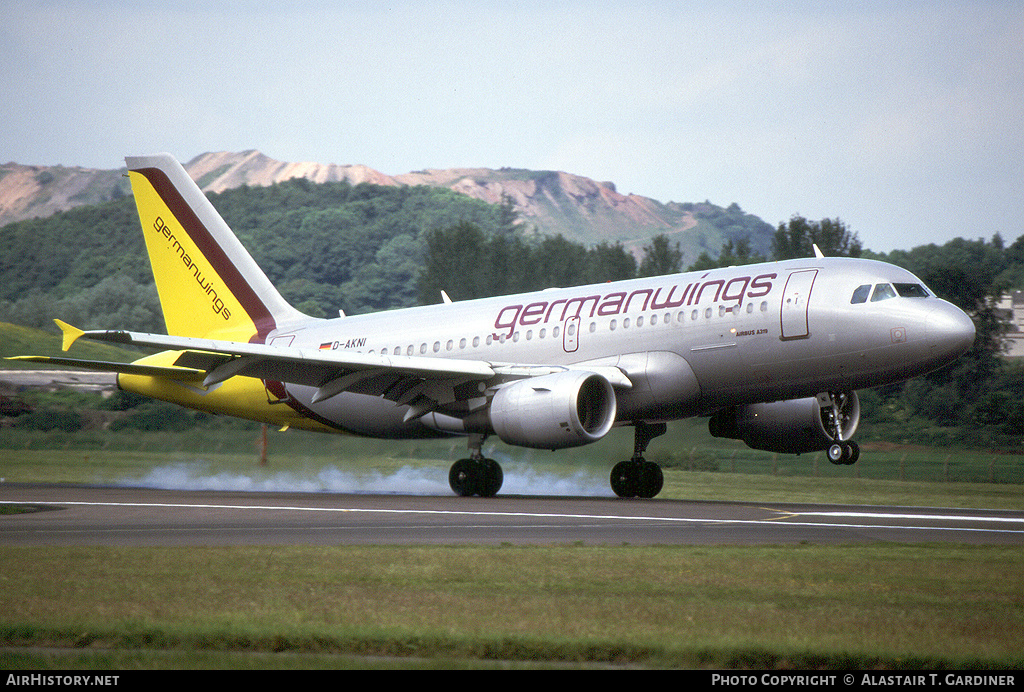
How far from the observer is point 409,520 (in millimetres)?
19016

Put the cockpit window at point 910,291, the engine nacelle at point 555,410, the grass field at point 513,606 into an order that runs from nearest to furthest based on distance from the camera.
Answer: the grass field at point 513,606, the engine nacelle at point 555,410, the cockpit window at point 910,291

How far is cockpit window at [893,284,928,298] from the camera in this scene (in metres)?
22.8

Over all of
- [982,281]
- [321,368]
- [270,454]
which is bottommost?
[270,454]

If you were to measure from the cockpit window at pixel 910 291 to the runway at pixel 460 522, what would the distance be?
166 inches

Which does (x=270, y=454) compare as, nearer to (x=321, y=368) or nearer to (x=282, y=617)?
(x=321, y=368)

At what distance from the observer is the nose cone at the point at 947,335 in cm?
2203

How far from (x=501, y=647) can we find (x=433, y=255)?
97182mm

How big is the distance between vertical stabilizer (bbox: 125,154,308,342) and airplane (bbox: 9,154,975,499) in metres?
0.07

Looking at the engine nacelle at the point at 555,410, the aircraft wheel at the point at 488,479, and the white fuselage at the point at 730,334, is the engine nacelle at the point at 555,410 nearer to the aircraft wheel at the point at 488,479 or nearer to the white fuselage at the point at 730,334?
the white fuselage at the point at 730,334

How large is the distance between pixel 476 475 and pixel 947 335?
412 inches

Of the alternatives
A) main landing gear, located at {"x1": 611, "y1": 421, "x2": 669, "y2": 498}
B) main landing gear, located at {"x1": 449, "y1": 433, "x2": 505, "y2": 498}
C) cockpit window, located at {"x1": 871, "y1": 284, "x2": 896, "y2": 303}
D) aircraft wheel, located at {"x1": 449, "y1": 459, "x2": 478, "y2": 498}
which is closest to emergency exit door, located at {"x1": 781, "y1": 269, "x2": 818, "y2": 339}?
cockpit window, located at {"x1": 871, "y1": 284, "x2": 896, "y2": 303}

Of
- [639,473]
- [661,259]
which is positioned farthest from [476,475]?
[661,259]

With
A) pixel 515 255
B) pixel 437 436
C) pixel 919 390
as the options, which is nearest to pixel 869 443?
pixel 919 390

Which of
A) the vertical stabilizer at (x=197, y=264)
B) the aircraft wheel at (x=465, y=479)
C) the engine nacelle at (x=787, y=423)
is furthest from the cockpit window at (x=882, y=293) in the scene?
the vertical stabilizer at (x=197, y=264)
